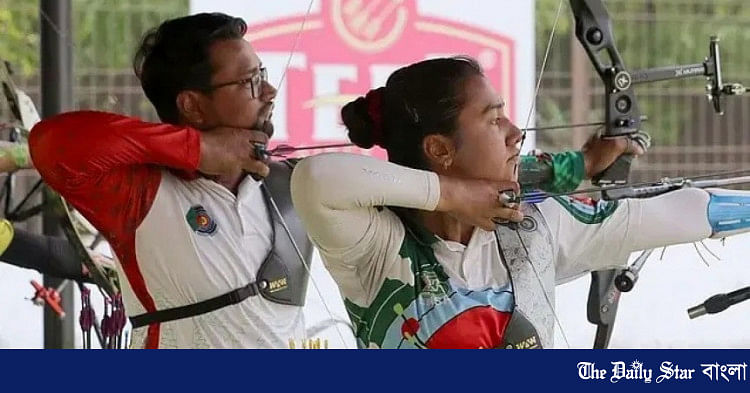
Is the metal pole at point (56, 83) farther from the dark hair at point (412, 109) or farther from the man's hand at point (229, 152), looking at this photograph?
the dark hair at point (412, 109)

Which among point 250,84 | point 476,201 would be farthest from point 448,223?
point 250,84

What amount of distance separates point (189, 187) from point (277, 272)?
0.17 meters

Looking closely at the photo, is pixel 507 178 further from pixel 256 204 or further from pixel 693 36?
pixel 693 36

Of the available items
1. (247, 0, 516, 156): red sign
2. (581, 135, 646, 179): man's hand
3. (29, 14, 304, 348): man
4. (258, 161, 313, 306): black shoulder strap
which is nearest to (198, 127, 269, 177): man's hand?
(29, 14, 304, 348): man

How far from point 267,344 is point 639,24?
1.24 metres

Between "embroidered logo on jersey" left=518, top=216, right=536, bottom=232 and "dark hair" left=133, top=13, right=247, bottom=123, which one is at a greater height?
"dark hair" left=133, top=13, right=247, bottom=123

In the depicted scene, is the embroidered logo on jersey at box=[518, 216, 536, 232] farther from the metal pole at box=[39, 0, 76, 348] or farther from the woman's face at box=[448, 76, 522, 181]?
the metal pole at box=[39, 0, 76, 348]

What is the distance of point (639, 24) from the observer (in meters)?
2.78

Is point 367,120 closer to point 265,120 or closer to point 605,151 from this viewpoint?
point 265,120

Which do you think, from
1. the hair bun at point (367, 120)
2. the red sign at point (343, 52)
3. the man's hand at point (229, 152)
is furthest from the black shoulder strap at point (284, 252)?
the red sign at point (343, 52)

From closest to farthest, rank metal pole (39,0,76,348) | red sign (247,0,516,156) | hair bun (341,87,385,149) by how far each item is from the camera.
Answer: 1. hair bun (341,87,385,149)
2. red sign (247,0,516,156)
3. metal pole (39,0,76,348)

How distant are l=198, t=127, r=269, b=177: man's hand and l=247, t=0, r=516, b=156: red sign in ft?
2.30

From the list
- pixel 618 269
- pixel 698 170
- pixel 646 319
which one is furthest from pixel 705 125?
pixel 618 269

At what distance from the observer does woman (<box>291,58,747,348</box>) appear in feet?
5.41
